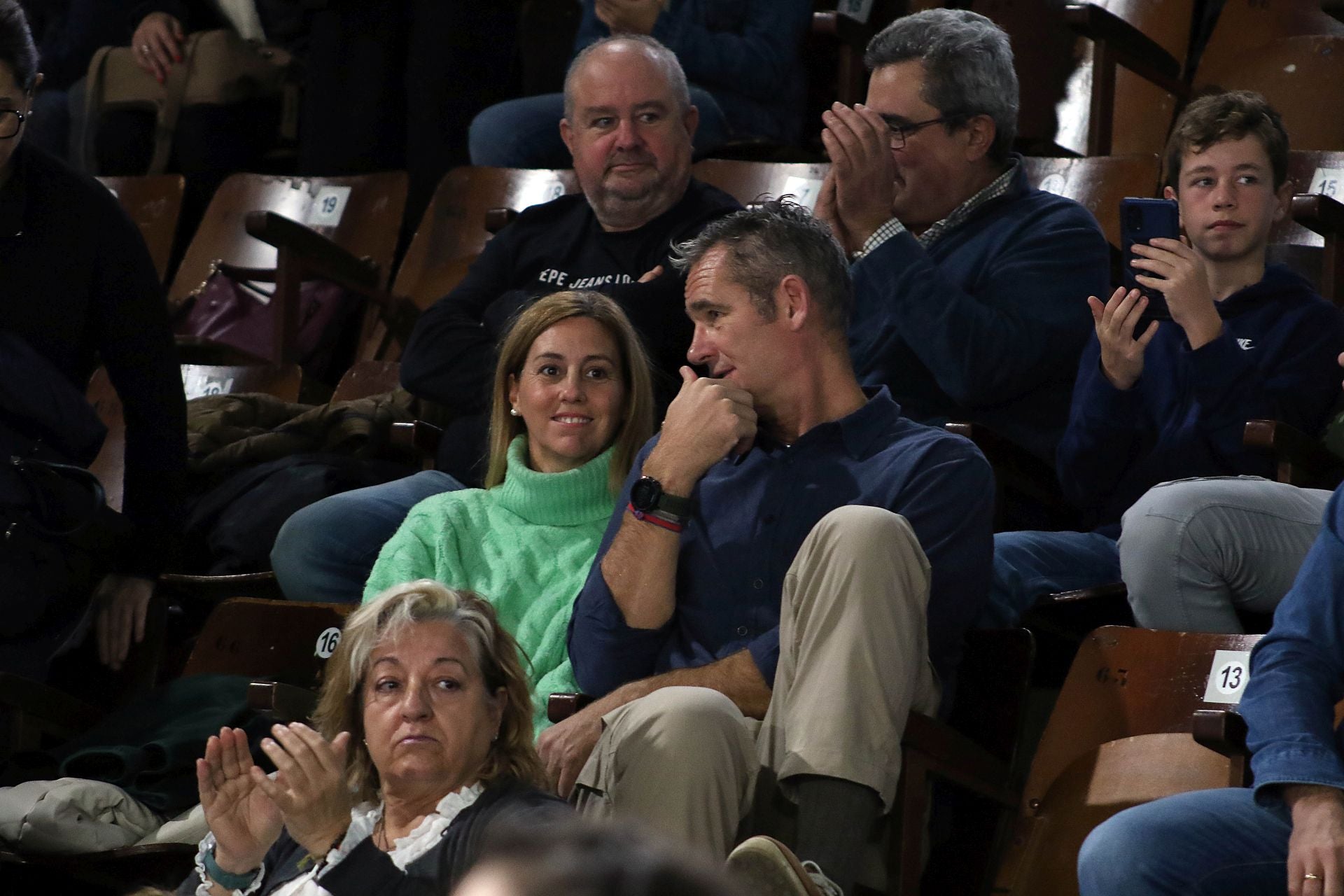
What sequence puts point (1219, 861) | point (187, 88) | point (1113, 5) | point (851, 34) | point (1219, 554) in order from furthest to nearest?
point (187, 88) → point (1113, 5) → point (851, 34) → point (1219, 554) → point (1219, 861)

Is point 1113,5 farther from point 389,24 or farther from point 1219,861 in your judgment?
point 1219,861

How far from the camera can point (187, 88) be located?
4.98 metres

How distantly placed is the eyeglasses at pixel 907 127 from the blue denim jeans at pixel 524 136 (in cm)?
130

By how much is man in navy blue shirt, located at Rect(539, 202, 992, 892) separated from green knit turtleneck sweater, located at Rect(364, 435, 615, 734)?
0.55 ft

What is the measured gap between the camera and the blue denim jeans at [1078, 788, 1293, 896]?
6.54 feet

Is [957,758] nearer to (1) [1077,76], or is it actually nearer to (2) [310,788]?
(2) [310,788]

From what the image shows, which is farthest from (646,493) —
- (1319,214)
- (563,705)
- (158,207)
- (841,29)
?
(158,207)

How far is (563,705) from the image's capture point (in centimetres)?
239

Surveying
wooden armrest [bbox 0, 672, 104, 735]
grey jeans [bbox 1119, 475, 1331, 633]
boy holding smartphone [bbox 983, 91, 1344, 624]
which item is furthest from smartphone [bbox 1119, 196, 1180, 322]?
wooden armrest [bbox 0, 672, 104, 735]

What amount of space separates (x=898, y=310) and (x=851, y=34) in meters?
1.28

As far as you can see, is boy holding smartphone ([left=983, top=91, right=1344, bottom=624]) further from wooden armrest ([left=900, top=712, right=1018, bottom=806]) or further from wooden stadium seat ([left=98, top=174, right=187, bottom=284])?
wooden stadium seat ([left=98, top=174, right=187, bottom=284])

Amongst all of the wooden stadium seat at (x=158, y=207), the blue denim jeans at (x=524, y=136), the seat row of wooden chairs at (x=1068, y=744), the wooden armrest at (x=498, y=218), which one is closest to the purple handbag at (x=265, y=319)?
the wooden stadium seat at (x=158, y=207)

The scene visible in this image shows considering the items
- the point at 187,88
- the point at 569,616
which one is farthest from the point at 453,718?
the point at 187,88

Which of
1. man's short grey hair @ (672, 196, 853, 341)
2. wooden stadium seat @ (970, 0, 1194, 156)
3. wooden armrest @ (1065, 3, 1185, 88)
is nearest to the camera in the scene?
man's short grey hair @ (672, 196, 853, 341)
